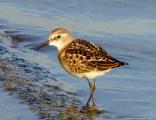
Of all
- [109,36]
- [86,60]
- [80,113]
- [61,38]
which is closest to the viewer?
[80,113]

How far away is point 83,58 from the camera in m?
8.10

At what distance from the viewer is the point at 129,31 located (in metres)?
11.6

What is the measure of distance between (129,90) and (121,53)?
2001mm

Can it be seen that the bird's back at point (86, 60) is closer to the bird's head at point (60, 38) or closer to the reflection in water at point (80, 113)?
the bird's head at point (60, 38)

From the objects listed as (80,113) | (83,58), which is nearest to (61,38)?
(83,58)

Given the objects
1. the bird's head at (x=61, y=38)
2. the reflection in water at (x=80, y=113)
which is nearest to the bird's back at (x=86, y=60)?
the bird's head at (x=61, y=38)

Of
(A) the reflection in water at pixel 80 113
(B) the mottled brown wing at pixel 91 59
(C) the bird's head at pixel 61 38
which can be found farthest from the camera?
(C) the bird's head at pixel 61 38

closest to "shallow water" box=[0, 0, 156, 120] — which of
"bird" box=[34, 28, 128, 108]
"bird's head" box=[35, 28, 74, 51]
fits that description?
"bird" box=[34, 28, 128, 108]

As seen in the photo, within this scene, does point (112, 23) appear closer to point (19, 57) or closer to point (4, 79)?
point (19, 57)

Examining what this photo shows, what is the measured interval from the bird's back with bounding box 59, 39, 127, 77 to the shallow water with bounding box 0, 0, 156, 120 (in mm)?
484

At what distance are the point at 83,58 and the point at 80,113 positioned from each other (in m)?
0.70

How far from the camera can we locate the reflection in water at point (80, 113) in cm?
774

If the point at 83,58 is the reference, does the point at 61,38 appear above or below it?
above

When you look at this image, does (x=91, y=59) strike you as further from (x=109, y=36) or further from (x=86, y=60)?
(x=109, y=36)
